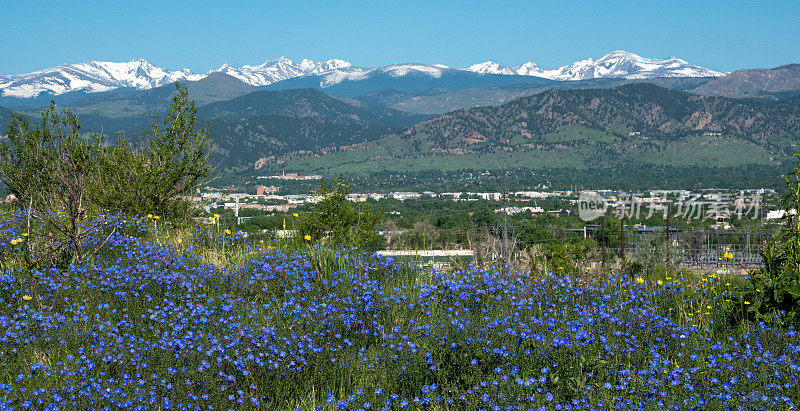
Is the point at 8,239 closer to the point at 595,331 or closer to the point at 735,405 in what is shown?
the point at 595,331

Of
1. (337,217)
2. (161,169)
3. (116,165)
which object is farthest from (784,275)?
(116,165)

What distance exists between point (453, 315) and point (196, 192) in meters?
9.37

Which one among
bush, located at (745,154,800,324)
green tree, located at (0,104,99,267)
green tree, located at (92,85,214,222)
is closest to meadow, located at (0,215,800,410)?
bush, located at (745,154,800,324)

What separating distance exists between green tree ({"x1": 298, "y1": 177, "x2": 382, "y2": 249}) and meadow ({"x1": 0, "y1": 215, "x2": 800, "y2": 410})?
4801mm

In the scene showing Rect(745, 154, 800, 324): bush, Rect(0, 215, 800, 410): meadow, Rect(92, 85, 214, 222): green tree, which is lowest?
Rect(0, 215, 800, 410): meadow

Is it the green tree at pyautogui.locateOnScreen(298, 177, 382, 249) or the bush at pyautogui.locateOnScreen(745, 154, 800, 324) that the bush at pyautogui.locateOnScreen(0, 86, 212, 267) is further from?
the bush at pyautogui.locateOnScreen(745, 154, 800, 324)

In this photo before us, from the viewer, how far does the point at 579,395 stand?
13.0 feet

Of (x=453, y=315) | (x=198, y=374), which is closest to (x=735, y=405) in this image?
(x=453, y=315)

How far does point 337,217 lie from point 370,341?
818 centimetres

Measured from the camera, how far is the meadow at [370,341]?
3.95m

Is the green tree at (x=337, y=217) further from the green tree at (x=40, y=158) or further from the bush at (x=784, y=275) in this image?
the bush at (x=784, y=275)

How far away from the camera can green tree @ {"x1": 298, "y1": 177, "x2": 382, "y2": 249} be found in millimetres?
11820

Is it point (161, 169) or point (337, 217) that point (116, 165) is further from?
point (337, 217)

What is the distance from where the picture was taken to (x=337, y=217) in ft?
43.5
